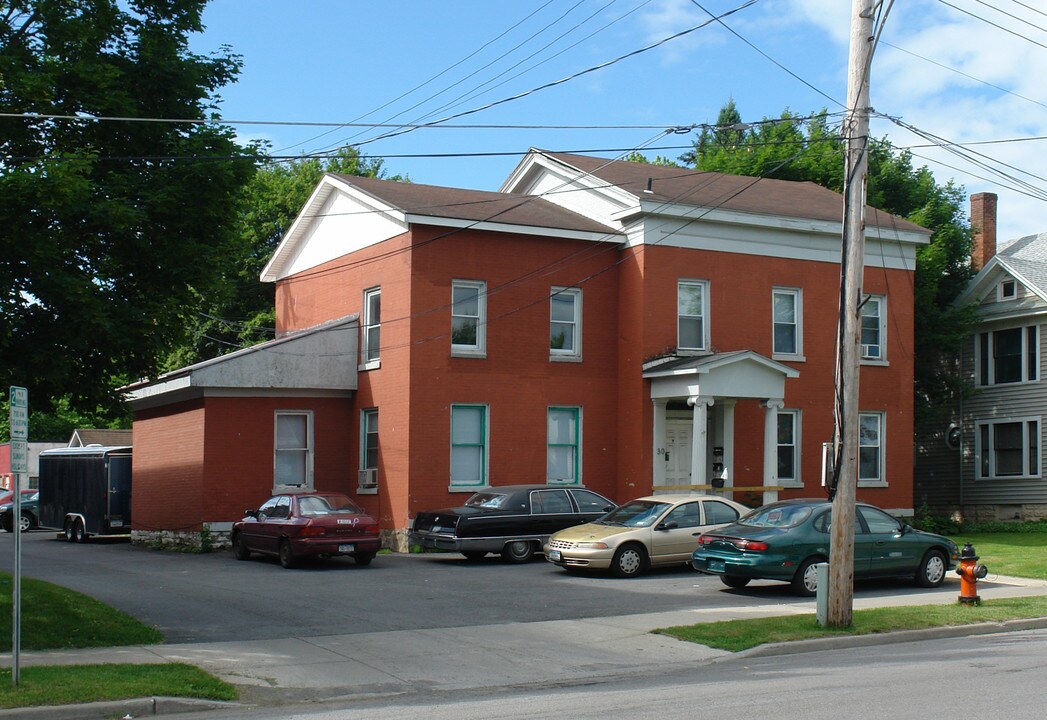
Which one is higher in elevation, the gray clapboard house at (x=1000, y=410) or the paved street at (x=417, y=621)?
the gray clapboard house at (x=1000, y=410)

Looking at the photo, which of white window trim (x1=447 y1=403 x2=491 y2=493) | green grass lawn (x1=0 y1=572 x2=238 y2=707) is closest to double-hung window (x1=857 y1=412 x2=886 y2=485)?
white window trim (x1=447 y1=403 x2=491 y2=493)

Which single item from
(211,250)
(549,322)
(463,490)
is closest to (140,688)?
(211,250)

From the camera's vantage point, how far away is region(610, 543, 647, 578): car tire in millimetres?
20250

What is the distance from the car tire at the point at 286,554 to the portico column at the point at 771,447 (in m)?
11.8

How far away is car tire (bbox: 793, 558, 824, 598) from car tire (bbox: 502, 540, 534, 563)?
6310 millimetres

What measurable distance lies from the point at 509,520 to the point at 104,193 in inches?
443

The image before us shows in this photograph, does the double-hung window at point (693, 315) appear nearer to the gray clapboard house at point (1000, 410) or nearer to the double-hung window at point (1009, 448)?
the gray clapboard house at point (1000, 410)

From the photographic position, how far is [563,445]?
2786 cm

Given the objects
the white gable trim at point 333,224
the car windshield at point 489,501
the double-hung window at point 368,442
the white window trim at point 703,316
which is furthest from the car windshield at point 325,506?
the white window trim at point 703,316

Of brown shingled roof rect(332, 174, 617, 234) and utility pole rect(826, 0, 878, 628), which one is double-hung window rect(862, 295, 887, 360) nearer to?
brown shingled roof rect(332, 174, 617, 234)

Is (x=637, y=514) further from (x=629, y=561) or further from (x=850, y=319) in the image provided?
(x=850, y=319)

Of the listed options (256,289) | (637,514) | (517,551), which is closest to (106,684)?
(637,514)

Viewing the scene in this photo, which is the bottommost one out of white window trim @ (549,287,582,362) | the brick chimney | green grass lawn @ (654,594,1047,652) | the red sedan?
green grass lawn @ (654,594,1047,652)

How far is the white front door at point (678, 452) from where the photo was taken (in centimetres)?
2841
